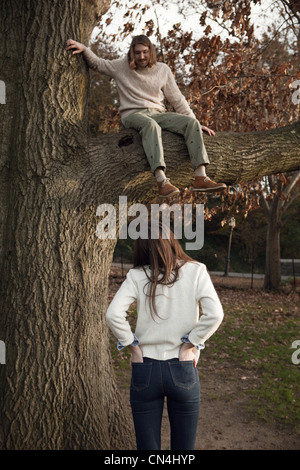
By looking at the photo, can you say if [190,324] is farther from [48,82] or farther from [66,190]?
[48,82]

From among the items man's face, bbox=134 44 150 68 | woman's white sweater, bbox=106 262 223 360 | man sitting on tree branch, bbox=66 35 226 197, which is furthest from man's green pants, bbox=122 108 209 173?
woman's white sweater, bbox=106 262 223 360

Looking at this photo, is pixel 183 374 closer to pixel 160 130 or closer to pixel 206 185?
pixel 206 185

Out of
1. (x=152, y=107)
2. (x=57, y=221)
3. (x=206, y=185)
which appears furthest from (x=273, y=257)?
(x=57, y=221)

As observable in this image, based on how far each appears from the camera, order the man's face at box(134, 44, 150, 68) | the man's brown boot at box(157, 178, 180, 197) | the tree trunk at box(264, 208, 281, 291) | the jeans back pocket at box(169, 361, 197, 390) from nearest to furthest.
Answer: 1. the jeans back pocket at box(169, 361, 197, 390)
2. the man's brown boot at box(157, 178, 180, 197)
3. the man's face at box(134, 44, 150, 68)
4. the tree trunk at box(264, 208, 281, 291)

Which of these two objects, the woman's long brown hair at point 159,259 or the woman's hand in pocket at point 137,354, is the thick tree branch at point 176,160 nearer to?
the woman's long brown hair at point 159,259

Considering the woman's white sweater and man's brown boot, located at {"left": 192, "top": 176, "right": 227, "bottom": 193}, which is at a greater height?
man's brown boot, located at {"left": 192, "top": 176, "right": 227, "bottom": 193}

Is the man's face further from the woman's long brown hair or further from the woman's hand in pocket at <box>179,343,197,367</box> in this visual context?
the woman's hand in pocket at <box>179,343,197,367</box>

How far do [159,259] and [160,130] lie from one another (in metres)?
1.65

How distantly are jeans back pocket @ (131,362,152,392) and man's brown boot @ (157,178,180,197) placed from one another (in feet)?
5.27

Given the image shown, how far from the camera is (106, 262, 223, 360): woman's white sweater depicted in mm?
3053

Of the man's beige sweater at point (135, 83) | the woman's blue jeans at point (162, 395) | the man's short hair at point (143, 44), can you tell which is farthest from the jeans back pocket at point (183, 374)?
the man's short hair at point (143, 44)

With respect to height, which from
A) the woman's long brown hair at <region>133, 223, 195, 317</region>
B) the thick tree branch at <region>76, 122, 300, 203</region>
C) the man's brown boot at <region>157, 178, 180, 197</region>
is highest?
the thick tree branch at <region>76, 122, 300, 203</region>

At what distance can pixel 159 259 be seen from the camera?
3.15m
